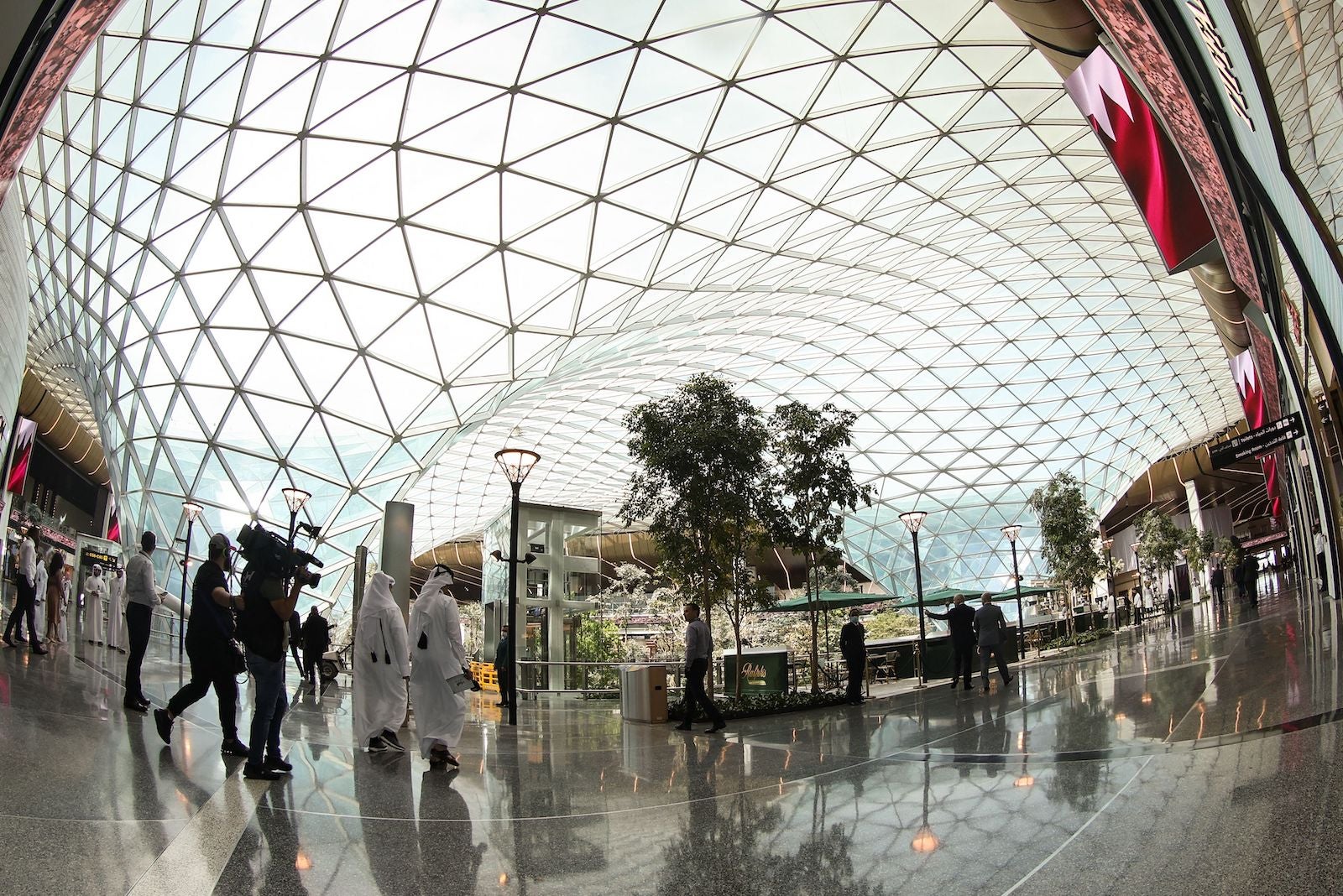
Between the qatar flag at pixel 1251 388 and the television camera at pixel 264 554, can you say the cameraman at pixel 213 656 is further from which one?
the qatar flag at pixel 1251 388

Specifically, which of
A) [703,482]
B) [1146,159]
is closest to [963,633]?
[703,482]

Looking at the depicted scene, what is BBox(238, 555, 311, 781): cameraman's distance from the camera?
23.5 feet

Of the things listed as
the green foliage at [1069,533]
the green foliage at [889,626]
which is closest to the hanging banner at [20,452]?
the green foliage at [889,626]

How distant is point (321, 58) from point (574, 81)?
5.72m

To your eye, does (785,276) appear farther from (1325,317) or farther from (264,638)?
(264,638)

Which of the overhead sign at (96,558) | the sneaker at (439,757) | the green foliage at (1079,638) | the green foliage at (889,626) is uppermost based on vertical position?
the overhead sign at (96,558)

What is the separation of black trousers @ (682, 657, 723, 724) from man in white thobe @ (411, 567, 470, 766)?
464 centimetres

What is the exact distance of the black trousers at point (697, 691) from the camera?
13405mm

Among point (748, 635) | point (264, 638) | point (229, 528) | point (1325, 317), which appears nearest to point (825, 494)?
point (1325, 317)

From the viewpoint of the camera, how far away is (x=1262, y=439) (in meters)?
22.6

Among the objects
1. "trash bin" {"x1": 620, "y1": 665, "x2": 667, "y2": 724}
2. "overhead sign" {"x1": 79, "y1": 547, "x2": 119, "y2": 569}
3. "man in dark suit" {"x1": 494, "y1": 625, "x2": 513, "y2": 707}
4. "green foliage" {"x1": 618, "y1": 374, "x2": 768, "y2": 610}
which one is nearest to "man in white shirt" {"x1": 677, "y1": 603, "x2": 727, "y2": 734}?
"trash bin" {"x1": 620, "y1": 665, "x2": 667, "y2": 724}

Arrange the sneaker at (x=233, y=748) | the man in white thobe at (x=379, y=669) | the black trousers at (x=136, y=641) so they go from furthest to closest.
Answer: the man in white thobe at (x=379, y=669)
the black trousers at (x=136, y=641)
the sneaker at (x=233, y=748)

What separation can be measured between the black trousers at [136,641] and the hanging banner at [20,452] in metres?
24.4

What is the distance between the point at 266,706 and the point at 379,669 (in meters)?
2.89
